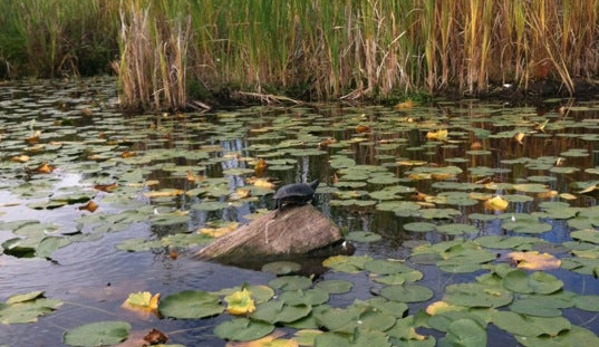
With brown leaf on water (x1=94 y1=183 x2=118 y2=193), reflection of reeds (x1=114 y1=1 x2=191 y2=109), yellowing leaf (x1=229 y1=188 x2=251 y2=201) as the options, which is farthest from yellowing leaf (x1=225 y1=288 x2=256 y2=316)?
reflection of reeds (x1=114 y1=1 x2=191 y2=109)

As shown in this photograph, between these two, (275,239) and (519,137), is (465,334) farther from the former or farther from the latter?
(519,137)

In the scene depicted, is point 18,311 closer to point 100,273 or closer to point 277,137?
point 100,273

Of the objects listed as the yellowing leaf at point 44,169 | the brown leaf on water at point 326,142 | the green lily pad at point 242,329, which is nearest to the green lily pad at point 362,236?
the green lily pad at point 242,329

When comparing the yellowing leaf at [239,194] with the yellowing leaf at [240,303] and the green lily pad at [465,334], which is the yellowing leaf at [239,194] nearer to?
the yellowing leaf at [240,303]

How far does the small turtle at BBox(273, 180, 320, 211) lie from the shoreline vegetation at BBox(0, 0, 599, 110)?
13.0ft

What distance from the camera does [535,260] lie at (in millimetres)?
2650

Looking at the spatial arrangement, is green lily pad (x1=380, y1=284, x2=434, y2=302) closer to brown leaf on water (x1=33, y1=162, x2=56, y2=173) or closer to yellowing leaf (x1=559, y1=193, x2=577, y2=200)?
yellowing leaf (x1=559, y1=193, x2=577, y2=200)

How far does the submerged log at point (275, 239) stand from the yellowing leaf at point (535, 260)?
772 mm

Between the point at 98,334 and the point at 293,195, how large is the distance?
45.9 inches

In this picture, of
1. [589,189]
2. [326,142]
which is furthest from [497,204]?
[326,142]

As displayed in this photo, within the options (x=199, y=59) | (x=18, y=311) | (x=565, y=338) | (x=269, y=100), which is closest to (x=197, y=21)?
(x=199, y=59)

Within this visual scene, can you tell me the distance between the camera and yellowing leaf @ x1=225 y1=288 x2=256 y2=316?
2.29 m

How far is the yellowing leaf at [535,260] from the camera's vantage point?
2607 millimetres

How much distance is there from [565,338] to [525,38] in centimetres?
540
